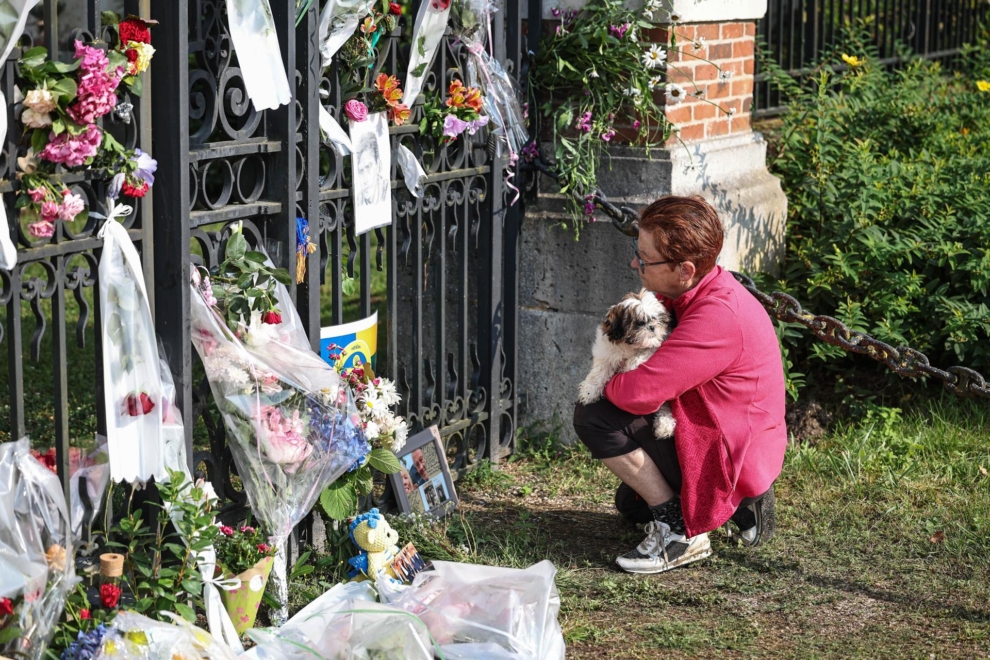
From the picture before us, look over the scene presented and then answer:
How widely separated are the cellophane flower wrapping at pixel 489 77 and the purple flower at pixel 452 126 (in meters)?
0.20

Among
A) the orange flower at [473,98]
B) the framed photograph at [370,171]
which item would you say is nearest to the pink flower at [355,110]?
the framed photograph at [370,171]

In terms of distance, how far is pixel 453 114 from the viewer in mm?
4297

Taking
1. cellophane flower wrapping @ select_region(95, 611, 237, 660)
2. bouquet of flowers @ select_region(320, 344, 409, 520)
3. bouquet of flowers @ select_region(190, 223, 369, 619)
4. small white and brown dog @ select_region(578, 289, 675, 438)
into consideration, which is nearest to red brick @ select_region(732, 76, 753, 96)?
small white and brown dog @ select_region(578, 289, 675, 438)

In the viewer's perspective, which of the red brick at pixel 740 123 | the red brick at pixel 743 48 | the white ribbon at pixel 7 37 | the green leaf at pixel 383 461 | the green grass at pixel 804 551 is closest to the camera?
the white ribbon at pixel 7 37

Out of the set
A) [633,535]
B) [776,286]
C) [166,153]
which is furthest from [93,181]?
[776,286]

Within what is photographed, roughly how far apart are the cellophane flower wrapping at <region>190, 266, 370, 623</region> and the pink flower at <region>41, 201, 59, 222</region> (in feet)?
1.76

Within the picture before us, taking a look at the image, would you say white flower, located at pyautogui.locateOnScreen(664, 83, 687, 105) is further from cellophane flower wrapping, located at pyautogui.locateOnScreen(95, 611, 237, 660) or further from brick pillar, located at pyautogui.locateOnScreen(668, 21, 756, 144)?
cellophane flower wrapping, located at pyautogui.locateOnScreen(95, 611, 237, 660)

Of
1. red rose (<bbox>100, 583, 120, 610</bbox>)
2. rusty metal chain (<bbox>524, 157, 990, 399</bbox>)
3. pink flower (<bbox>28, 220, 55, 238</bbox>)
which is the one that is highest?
pink flower (<bbox>28, 220, 55, 238</bbox>)

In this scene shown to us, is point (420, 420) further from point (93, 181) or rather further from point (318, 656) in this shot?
point (93, 181)

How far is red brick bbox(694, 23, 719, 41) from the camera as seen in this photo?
4957mm

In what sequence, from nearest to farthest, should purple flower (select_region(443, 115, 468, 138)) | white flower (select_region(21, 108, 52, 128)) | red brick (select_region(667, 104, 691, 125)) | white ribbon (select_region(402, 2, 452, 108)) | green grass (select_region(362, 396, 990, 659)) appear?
1. white flower (select_region(21, 108, 52, 128))
2. green grass (select_region(362, 396, 990, 659))
3. white ribbon (select_region(402, 2, 452, 108))
4. purple flower (select_region(443, 115, 468, 138))
5. red brick (select_region(667, 104, 691, 125))

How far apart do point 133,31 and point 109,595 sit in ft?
4.57

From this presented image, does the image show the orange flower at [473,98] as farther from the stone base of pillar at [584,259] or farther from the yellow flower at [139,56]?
the yellow flower at [139,56]

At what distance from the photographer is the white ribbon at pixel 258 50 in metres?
3.24
